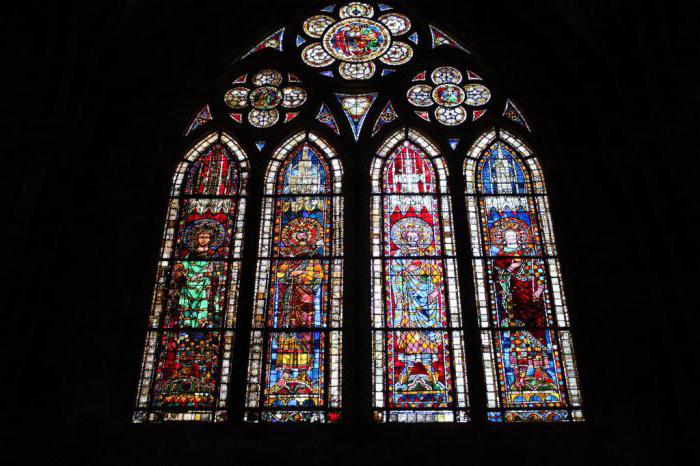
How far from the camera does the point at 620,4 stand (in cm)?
732

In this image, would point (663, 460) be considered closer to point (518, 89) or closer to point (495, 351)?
point (495, 351)

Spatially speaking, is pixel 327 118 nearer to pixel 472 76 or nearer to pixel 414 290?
pixel 472 76

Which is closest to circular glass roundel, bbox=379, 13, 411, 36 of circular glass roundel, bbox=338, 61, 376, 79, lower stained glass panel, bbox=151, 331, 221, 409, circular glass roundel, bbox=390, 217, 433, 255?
circular glass roundel, bbox=338, 61, 376, 79

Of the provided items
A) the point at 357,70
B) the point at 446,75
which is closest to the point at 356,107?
the point at 357,70

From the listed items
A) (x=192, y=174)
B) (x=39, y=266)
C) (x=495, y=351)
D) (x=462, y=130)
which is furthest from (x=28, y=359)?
(x=462, y=130)

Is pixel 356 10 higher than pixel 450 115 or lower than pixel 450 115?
higher

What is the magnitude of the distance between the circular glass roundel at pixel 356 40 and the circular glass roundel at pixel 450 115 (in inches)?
39.3

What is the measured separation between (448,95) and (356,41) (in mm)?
1216

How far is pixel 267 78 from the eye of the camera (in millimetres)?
8531

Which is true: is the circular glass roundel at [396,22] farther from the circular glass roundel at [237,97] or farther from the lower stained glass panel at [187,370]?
the lower stained glass panel at [187,370]

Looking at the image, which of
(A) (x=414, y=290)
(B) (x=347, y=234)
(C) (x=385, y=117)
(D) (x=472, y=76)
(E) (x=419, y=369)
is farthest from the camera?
(D) (x=472, y=76)

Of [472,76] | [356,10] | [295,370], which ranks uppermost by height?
[356,10]

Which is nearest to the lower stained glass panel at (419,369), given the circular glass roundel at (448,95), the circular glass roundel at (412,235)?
the circular glass roundel at (412,235)

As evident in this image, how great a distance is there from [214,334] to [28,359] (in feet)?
4.84
